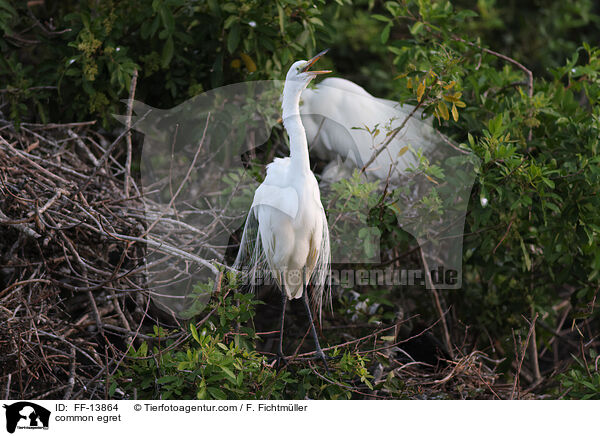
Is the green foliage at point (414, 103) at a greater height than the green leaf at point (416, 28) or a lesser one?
lesser

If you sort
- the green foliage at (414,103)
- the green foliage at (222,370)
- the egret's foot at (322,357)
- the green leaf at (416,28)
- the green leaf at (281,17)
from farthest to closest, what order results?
1. the green leaf at (416,28)
2. the green leaf at (281,17)
3. the green foliage at (414,103)
4. the egret's foot at (322,357)
5. the green foliage at (222,370)

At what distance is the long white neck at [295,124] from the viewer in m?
1.34

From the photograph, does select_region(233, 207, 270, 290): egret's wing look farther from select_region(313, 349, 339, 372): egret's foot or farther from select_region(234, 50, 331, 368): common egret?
select_region(313, 349, 339, 372): egret's foot

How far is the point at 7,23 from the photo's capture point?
1.99 meters

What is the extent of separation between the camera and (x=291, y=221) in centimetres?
144

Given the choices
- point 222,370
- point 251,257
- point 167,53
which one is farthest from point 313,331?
point 167,53

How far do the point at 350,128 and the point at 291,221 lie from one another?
67cm

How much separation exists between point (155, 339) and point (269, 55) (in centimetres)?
98

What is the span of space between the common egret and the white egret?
41 centimetres

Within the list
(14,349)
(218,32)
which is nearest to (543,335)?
(218,32)

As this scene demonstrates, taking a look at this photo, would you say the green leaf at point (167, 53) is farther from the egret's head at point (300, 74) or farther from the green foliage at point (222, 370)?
the green foliage at point (222, 370)

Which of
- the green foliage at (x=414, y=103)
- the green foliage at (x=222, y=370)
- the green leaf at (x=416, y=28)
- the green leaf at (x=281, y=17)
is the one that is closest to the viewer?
the green foliage at (x=222, y=370)
